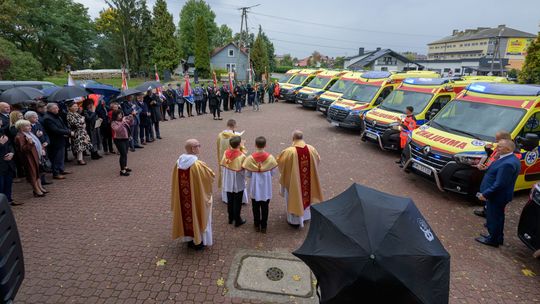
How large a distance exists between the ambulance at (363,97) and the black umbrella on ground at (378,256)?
34.5ft

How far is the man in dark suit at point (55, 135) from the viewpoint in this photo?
741 cm

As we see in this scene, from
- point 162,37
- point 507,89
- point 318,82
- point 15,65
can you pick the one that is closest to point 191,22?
point 162,37

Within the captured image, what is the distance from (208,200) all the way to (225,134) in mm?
2132

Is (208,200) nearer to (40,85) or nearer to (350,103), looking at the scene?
(350,103)

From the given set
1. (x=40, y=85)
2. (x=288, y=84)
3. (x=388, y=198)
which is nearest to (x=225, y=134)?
(x=388, y=198)

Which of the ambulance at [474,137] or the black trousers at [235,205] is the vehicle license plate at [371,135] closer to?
the ambulance at [474,137]

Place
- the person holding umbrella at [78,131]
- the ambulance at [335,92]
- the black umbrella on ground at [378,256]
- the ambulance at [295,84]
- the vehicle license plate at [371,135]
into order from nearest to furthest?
the black umbrella on ground at [378,256] < the person holding umbrella at [78,131] < the vehicle license plate at [371,135] < the ambulance at [335,92] < the ambulance at [295,84]

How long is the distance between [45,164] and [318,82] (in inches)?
666

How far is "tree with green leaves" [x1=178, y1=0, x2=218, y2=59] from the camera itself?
62.3 metres

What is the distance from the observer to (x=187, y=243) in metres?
5.13

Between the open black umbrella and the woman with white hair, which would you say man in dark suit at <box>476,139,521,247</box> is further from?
the open black umbrella

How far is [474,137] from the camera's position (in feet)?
22.3

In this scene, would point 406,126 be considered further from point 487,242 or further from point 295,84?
point 295,84

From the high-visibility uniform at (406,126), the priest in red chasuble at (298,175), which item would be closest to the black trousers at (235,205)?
the priest in red chasuble at (298,175)
